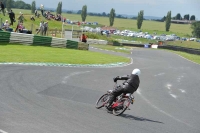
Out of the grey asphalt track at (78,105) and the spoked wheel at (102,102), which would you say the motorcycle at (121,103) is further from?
the spoked wheel at (102,102)

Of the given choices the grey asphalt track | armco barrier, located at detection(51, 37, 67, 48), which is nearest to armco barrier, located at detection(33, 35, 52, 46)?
armco barrier, located at detection(51, 37, 67, 48)

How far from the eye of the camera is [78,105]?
1307cm

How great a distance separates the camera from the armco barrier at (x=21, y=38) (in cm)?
3139

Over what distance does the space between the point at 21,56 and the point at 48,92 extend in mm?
10737

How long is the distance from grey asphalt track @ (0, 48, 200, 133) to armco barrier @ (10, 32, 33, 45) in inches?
418

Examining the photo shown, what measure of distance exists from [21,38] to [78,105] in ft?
65.6

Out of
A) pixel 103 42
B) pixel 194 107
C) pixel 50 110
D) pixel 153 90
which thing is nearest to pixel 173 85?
pixel 153 90

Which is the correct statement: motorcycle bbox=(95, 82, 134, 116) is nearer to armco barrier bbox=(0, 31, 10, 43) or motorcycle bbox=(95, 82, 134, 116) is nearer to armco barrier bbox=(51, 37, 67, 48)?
armco barrier bbox=(0, 31, 10, 43)

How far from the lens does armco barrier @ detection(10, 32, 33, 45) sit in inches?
1236

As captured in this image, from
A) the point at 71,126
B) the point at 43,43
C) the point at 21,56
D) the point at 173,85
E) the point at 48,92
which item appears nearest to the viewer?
the point at 71,126

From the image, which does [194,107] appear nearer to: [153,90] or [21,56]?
[153,90]

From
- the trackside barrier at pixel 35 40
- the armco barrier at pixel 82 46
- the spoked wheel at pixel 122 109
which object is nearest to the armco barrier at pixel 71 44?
the trackside barrier at pixel 35 40

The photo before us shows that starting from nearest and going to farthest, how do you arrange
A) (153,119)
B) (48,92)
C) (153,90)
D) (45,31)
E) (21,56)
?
(153,119), (48,92), (153,90), (21,56), (45,31)

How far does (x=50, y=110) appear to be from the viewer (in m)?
11.7
